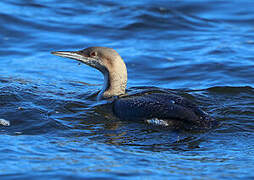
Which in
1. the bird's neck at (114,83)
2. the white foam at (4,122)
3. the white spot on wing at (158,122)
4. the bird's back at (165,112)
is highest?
the bird's neck at (114,83)

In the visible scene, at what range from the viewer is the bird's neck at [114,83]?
6.63m

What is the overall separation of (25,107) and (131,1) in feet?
27.6

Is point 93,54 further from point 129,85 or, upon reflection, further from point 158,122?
point 158,122

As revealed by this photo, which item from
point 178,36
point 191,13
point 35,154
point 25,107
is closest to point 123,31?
point 178,36

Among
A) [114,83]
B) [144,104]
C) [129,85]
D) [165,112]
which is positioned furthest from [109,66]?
[165,112]

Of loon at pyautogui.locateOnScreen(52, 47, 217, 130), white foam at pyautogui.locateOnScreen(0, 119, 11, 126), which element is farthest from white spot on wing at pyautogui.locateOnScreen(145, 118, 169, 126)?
white foam at pyautogui.locateOnScreen(0, 119, 11, 126)

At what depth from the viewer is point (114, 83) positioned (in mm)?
6660

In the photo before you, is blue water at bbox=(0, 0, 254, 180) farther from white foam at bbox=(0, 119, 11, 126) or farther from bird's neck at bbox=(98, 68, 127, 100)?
bird's neck at bbox=(98, 68, 127, 100)

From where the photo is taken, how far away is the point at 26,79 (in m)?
7.86

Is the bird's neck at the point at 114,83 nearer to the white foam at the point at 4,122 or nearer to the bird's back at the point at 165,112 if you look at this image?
the bird's back at the point at 165,112

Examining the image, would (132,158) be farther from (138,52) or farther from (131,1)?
(131,1)

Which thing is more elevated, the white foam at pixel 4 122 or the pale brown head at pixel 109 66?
the pale brown head at pixel 109 66

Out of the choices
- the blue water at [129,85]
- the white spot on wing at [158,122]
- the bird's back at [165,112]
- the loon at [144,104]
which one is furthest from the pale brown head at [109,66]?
the white spot on wing at [158,122]

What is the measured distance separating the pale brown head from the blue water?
0.30 m
